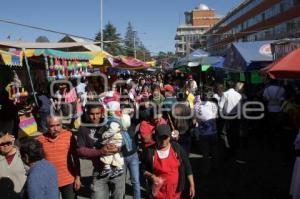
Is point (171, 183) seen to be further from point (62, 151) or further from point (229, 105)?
point (229, 105)

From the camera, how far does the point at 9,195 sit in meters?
4.18

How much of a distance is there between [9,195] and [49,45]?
8395 millimetres

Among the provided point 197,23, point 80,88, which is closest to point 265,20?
point 80,88

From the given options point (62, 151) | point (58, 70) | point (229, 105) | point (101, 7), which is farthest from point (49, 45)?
point (101, 7)

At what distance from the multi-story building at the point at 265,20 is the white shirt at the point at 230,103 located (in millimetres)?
21385

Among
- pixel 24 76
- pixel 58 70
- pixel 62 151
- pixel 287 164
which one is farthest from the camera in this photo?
pixel 24 76

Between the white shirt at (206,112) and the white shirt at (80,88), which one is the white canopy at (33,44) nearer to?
the white shirt at (80,88)

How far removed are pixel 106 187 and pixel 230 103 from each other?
5062 millimetres

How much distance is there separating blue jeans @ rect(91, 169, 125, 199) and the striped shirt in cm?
29

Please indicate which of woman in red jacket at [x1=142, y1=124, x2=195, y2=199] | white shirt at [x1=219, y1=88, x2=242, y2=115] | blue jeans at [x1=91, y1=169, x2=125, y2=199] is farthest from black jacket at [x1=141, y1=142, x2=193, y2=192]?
white shirt at [x1=219, y1=88, x2=242, y2=115]

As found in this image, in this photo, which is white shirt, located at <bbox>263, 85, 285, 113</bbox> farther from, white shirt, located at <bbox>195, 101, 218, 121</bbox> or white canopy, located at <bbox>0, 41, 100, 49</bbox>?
white canopy, located at <bbox>0, 41, 100, 49</bbox>

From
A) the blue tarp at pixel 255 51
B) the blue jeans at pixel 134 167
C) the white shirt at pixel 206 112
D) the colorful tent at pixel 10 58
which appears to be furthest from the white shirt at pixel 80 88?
the blue jeans at pixel 134 167

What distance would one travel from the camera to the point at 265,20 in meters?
58.5

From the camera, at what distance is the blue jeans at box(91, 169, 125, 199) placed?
15.4ft
